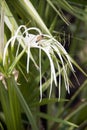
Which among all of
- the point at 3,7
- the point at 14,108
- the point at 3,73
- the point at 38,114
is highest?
the point at 3,7

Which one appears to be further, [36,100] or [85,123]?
[85,123]

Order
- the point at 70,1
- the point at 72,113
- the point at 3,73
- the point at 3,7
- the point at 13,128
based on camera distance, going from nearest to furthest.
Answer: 1. the point at 3,73
2. the point at 3,7
3. the point at 13,128
4. the point at 70,1
5. the point at 72,113

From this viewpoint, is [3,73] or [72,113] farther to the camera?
[72,113]

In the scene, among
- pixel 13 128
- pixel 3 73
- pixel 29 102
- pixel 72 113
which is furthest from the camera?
Answer: pixel 72 113

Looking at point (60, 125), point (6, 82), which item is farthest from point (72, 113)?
point (6, 82)

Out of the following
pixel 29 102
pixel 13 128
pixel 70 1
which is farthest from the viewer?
pixel 70 1

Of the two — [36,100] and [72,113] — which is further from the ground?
[36,100]

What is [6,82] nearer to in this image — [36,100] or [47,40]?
[47,40]

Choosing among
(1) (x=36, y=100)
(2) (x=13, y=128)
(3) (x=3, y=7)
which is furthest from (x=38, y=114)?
(3) (x=3, y=7)

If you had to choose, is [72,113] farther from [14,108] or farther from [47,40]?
[47,40]
